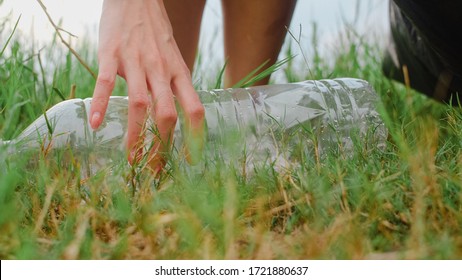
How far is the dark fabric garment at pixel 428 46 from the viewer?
1778 millimetres

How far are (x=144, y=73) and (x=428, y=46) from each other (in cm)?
96

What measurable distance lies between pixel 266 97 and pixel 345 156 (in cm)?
59

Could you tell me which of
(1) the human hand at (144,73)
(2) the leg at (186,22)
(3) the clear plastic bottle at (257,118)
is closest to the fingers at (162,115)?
(1) the human hand at (144,73)

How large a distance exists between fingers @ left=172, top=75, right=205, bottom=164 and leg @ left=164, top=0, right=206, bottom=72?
Result: 84 cm

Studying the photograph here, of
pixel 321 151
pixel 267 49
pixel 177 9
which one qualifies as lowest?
pixel 321 151

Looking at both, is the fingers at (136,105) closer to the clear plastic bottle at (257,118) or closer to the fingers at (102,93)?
the fingers at (102,93)

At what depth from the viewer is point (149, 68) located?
149cm

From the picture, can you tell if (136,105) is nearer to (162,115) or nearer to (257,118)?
(162,115)

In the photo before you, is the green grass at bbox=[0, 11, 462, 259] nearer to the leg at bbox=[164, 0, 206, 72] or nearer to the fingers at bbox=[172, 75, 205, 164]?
the fingers at bbox=[172, 75, 205, 164]

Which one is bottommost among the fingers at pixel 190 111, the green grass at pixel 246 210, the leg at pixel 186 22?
the green grass at pixel 246 210

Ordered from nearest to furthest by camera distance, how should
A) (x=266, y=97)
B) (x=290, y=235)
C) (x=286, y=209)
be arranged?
(x=290, y=235) < (x=286, y=209) < (x=266, y=97)
